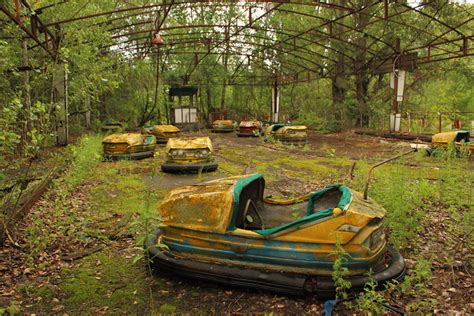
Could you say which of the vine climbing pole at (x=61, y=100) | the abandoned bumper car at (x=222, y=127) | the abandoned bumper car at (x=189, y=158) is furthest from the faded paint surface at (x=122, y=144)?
the abandoned bumper car at (x=222, y=127)

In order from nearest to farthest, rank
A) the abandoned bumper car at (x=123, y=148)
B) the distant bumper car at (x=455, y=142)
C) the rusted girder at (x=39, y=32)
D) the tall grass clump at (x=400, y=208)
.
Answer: the tall grass clump at (x=400, y=208), the rusted girder at (x=39, y=32), the distant bumper car at (x=455, y=142), the abandoned bumper car at (x=123, y=148)

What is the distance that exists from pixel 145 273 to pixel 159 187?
109 inches

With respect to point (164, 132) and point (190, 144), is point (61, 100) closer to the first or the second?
point (164, 132)

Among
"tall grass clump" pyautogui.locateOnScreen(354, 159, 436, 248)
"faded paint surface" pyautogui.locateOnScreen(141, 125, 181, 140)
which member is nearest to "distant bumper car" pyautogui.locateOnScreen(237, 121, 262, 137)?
"faded paint surface" pyautogui.locateOnScreen(141, 125, 181, 140)

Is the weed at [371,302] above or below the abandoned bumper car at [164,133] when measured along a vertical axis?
below

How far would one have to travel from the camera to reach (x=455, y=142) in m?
7.15

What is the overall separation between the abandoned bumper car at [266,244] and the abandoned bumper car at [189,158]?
3.58 m

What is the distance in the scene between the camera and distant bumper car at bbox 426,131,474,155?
6945mm

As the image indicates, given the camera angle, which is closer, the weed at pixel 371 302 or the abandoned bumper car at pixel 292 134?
the weed at pixel 371 302

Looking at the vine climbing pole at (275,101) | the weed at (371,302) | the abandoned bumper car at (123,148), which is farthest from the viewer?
the vine climbing pole at (275,101)

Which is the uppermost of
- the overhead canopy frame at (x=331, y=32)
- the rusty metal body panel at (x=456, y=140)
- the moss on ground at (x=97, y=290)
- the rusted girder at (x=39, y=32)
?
the overhead canopy frame at (x=331, y=32)

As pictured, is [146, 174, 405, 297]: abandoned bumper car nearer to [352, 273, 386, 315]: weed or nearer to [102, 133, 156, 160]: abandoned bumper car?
[352, 273, 386, 315]: weed

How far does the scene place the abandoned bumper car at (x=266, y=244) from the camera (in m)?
2.32

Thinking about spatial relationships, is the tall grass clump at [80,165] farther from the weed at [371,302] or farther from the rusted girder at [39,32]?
the weed at [371,302]
